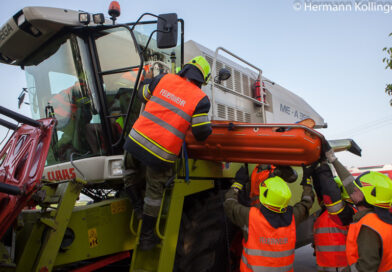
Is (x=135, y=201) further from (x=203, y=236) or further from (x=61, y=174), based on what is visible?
(x=61, y=174)

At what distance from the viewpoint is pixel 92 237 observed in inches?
110

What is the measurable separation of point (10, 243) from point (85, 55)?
1.87 meters

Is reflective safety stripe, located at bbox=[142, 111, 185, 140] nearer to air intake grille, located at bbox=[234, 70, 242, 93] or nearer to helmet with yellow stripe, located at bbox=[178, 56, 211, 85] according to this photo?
helmet with yellow stripe, located at bbox=[178, 56, 211, 85]

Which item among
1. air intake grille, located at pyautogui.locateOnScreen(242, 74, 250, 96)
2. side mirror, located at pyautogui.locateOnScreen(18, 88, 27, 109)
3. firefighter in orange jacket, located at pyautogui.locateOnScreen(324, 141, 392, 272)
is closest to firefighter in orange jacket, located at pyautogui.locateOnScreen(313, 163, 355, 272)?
firefighter in orange jacket, located at pyautogui.locateOnScreen(324, 141, 392, 272)

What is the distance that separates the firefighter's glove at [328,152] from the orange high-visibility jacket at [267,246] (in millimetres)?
755

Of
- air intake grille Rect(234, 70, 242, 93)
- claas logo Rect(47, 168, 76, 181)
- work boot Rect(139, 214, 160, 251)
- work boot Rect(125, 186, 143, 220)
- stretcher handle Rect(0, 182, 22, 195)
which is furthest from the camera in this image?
air intake grille Rect(234, 70, 242, 93)

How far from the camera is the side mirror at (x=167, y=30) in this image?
2812 mm

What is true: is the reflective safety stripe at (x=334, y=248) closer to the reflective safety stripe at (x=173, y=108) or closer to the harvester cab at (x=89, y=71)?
the reflective safety stripe at (x=173, y=108)

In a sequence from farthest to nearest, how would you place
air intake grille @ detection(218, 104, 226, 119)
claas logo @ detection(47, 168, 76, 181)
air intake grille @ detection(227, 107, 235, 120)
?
air intake grille @ detection(227, 107, 235, 120)
air intake grille @ detection(218, 104, 226, 119)
claas logo @ detection(47, 168, 76, 181)

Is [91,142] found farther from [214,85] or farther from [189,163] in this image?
[214,85]

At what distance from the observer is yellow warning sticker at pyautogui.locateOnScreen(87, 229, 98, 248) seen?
278 cm

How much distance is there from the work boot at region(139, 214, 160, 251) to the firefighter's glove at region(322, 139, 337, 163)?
1.67 m

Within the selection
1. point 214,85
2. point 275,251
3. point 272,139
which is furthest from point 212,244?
point 214,85

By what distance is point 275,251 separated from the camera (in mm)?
2576
